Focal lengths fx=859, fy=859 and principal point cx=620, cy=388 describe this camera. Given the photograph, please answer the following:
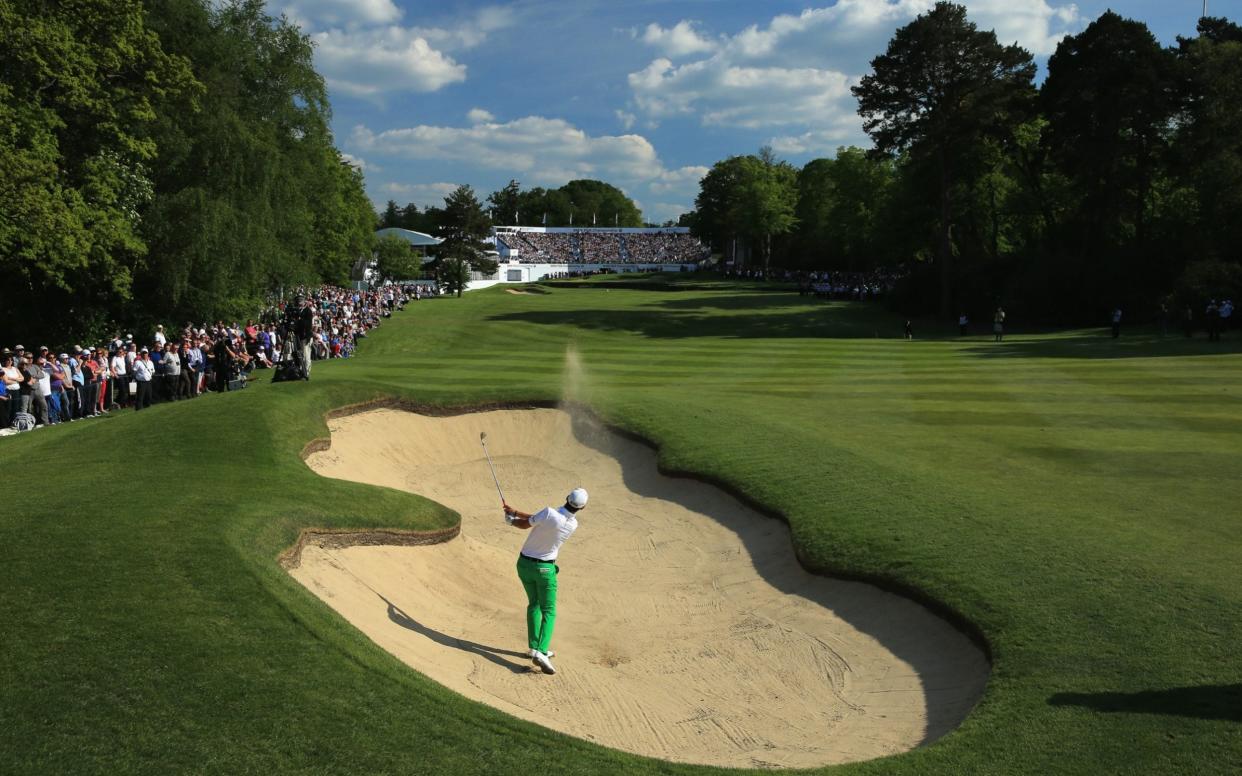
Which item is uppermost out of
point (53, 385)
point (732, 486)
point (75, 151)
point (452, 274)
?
point (75, 151)

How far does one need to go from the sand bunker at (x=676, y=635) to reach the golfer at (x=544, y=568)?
393mm

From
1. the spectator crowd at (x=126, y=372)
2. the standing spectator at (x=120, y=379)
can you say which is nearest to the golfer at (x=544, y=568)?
the spectator crowd at (x=126, y=372)

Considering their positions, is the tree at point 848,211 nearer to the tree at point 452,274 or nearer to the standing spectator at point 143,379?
the tree at point 452,274

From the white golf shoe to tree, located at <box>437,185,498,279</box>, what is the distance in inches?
3475

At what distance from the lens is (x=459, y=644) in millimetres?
11703

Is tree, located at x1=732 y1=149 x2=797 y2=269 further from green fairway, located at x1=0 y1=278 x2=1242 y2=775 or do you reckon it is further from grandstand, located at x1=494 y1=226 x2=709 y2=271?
green fairway, located at x1=0 y1=278 x2=1242 y2=775

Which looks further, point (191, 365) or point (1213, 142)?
point (1213, 142)

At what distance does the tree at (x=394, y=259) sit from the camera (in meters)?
113

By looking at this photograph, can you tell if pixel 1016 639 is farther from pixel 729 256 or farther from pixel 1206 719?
pixel 729 256

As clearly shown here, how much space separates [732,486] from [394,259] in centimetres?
10210

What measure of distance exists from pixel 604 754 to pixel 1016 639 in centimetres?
531

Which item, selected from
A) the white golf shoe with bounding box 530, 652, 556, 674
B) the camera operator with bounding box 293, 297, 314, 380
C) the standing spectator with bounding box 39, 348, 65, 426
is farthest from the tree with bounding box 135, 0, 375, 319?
the white golf shoe with bounding box 530, 652, 556, 674

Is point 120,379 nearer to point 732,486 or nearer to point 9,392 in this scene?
point 9,392

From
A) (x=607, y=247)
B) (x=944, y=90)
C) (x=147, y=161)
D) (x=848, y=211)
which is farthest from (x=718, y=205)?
(x=147, y=161)
